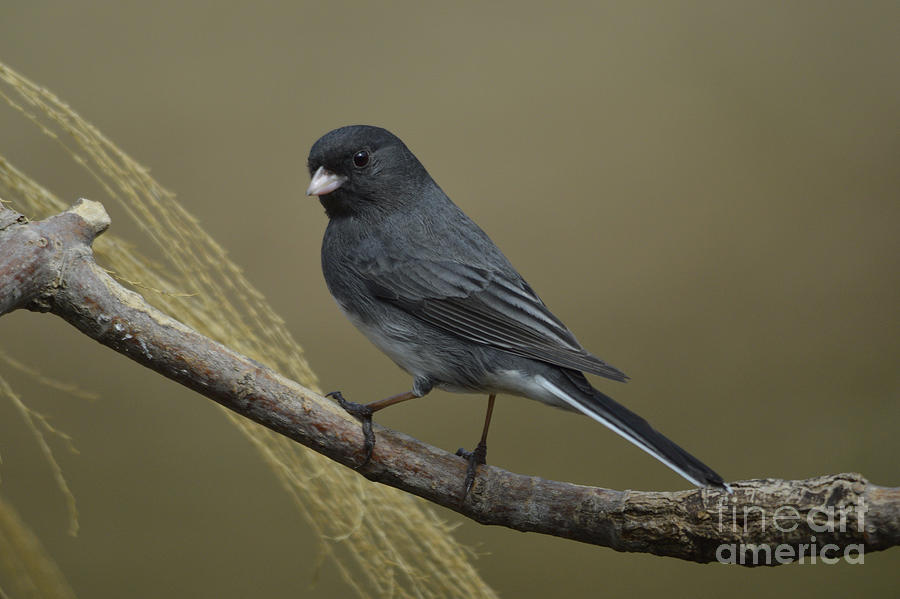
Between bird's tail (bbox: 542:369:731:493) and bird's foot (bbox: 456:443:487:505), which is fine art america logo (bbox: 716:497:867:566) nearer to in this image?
bird's tail (bbox: 542:369:731:493)

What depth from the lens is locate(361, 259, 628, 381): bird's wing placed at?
1216mm

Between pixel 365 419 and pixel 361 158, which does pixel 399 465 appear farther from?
pixel 361 158

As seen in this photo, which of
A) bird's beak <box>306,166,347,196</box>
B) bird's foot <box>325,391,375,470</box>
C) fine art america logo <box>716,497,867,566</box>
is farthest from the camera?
bird's beak <box>306,166,347,196</box>

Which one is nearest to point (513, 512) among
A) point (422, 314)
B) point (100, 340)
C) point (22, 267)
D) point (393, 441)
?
point (393, 441)

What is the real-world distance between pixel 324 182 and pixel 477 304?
31 centimetres

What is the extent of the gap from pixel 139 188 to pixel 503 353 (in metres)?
0.56

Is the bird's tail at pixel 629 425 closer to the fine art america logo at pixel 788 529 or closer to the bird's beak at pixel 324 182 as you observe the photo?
the fine art america logo at pixel 788 529

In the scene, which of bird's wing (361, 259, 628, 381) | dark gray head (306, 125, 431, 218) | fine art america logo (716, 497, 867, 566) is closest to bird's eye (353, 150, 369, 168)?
dark gray head (306, 125, 431, 218)

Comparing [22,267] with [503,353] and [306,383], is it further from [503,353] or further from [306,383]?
[503,353]

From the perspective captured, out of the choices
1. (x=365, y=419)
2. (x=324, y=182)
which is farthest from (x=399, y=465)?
(x=324, y=182)

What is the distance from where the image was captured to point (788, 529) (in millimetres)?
1005

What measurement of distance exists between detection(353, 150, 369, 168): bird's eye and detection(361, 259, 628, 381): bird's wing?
178 mm

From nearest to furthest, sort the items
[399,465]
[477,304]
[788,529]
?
[788,529], [399,465], [477,304]

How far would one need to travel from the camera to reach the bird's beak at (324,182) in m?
1.27
